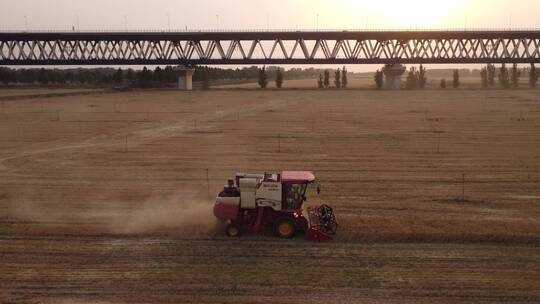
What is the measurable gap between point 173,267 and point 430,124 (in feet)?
113

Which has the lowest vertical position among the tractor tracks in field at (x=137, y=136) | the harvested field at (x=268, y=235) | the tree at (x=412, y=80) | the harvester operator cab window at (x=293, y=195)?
the harvested field at (x=268, y=235)

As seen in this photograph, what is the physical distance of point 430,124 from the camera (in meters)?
44.1

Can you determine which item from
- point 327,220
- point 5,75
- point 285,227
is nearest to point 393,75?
point 5,75

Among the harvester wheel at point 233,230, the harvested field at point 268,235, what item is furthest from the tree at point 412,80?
the harvester wheel at point 233,230

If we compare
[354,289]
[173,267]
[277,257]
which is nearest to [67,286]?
[173,267]

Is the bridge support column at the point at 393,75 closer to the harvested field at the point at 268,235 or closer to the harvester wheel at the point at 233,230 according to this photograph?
the harvested field at the point at 268,235

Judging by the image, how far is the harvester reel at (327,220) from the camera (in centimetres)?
1588

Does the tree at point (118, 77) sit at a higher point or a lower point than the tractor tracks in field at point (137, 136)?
higher

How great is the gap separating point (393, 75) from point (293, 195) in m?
84.2

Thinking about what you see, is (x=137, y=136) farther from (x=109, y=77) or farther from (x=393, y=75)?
(x=109, y=77)

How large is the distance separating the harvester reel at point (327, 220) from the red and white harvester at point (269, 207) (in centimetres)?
7

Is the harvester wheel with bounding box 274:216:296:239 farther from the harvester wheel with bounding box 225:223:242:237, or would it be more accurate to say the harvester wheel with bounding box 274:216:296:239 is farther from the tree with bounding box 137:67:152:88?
the tree with bounding box 137:67:152:88

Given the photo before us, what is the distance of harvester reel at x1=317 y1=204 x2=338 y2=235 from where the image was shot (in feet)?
52.1

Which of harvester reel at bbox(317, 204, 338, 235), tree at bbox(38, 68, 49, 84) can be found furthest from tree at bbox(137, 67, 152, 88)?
harvester reel at bbox(317, 204, 338, 235)
